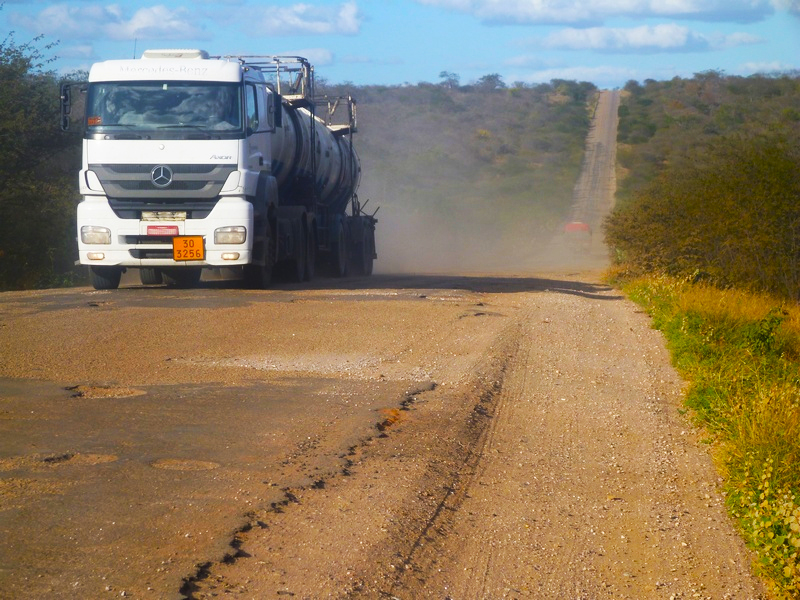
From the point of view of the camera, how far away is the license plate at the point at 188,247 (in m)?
13.9

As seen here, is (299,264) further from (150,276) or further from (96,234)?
(96,234)

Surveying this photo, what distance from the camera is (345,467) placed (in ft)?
18.1

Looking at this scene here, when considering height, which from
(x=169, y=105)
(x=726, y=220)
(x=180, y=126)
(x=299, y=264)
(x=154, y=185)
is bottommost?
(x=299, y=264)

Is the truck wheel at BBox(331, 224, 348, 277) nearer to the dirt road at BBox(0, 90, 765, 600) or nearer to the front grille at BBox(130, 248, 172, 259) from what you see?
the front grille at BBox(130, 248, 172, 259)

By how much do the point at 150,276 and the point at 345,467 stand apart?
45.1ft

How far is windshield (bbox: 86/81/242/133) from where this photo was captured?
1385 centimetres

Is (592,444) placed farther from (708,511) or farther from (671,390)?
(671,390)

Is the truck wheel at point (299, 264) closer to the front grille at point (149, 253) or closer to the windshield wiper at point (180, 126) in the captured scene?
the front grille at point (149, 253)

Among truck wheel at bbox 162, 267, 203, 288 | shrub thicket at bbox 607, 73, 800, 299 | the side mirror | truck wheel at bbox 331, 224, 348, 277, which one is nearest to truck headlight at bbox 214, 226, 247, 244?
the side mirror

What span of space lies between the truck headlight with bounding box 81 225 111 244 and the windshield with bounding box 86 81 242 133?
144 centimetres

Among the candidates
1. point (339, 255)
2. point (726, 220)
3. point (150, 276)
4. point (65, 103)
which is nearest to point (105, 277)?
point (65, 103)

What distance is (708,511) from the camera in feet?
17.2

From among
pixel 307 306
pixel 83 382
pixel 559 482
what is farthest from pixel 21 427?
pixel 307 306

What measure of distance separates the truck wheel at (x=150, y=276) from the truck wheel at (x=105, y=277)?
9.02ft
